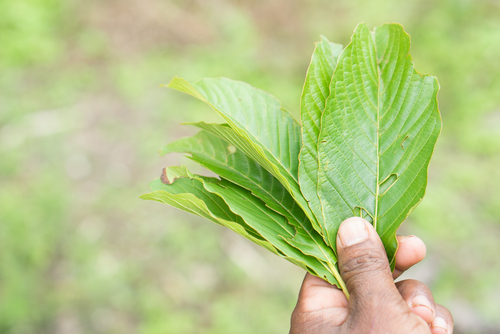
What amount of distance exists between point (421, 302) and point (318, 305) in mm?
397

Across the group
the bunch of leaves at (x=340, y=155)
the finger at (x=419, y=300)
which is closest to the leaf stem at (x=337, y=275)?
Answer: the bunch of leaves at (x=340, y=155)

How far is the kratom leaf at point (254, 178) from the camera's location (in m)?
1.25

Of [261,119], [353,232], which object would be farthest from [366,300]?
[261,119]

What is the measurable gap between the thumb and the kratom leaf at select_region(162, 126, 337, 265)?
80 millimetres

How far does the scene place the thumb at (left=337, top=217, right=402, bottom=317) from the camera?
118 cm

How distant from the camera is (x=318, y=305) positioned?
4.60ft

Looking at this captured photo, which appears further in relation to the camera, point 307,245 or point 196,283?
point 196,283

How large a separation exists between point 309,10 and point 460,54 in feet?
7.02

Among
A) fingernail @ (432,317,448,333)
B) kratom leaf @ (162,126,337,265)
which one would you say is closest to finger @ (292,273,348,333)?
kratom leaf @ (162,126,337,265)

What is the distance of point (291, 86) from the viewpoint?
4.52 m

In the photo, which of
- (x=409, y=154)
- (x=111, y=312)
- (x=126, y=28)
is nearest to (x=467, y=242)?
(x=409, y=154)

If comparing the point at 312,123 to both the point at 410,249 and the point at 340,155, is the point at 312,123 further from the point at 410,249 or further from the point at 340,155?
the point at 410,249

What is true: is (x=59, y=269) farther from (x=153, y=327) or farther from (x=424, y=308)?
(x=424, y=308)

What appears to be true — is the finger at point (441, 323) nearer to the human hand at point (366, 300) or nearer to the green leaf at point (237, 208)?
the human hand at point (366, 300)
